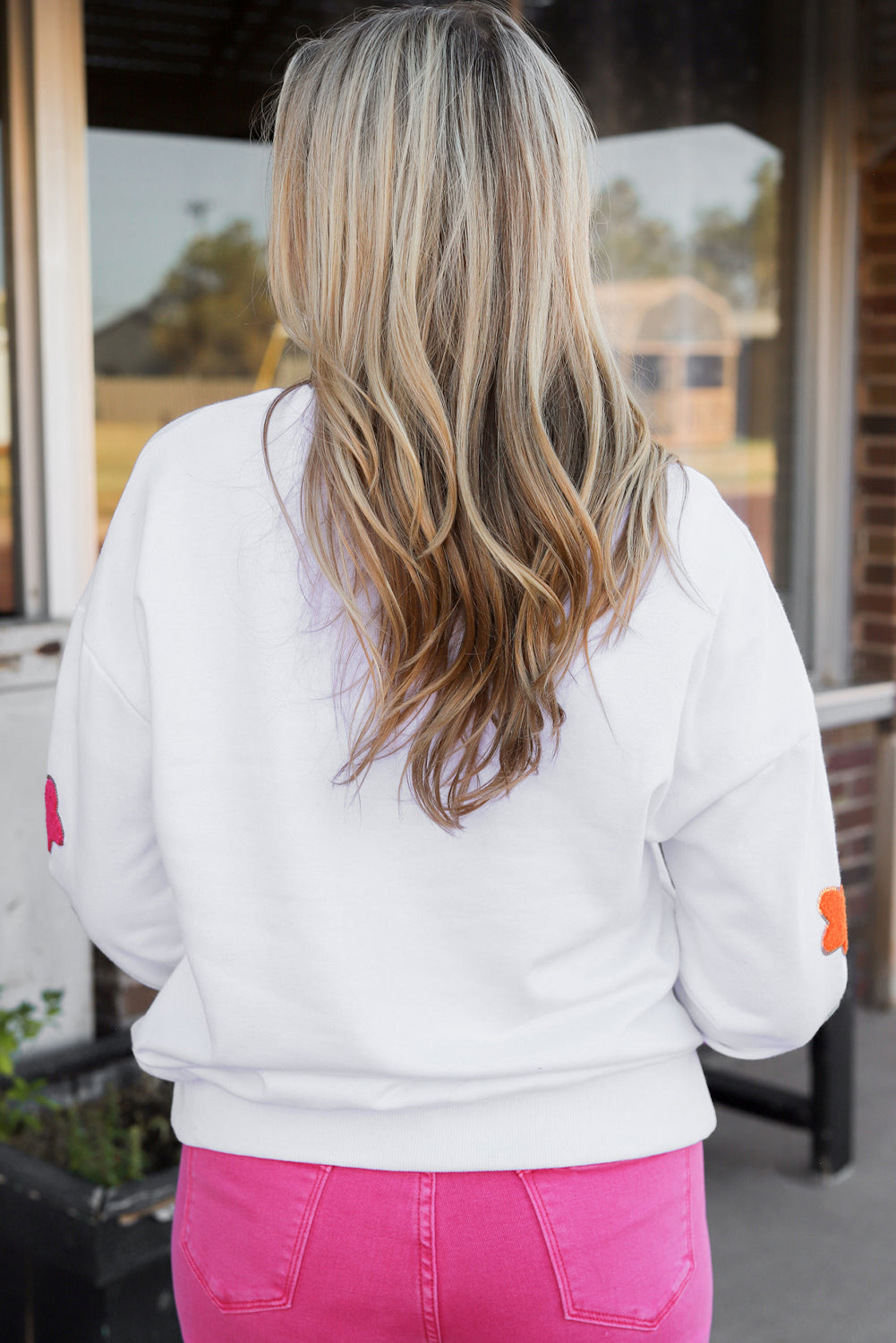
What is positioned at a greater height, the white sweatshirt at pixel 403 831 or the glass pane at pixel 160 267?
the glass pane at pixel 160 267

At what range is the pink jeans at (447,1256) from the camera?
3.72ft

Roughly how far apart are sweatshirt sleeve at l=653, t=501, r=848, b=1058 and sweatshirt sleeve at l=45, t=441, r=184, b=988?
462mm

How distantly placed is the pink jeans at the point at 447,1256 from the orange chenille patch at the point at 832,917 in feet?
0.85

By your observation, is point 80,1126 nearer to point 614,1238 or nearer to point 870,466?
point 614,1238

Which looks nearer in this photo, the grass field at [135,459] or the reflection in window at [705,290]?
the grass field at [135,459]

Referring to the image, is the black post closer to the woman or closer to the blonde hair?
the woman

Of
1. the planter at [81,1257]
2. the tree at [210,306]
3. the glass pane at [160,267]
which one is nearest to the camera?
the planter at [81,1257]

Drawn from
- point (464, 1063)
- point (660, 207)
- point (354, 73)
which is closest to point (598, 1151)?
point (464, 1063)

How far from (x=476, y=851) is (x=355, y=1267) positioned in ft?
1.18

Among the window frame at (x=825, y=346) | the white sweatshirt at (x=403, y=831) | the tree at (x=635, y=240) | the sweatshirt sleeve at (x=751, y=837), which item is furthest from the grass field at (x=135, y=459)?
the sweatshirt sleeve at (x=751, y=837)

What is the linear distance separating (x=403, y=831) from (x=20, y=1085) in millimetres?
1653

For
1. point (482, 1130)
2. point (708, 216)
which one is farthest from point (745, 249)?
point (482, 1130)

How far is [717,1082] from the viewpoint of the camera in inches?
132

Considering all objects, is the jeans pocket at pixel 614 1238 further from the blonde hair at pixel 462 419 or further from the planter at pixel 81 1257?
the planter at pixel 81 1257
